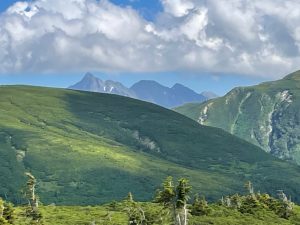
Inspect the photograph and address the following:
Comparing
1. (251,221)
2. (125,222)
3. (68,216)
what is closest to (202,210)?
(251,221)

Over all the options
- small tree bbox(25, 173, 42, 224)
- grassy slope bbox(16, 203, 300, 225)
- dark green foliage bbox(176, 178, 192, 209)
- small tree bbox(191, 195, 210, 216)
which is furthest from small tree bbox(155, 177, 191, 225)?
small tree bbox(191, 195, 210, 216)

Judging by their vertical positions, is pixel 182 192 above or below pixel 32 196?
above

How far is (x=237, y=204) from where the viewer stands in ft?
608

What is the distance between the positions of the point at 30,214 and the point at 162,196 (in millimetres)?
58957

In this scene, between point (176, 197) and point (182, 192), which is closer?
point (182, 192)

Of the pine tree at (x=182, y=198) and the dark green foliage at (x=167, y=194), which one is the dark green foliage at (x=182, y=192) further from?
the dark green foliage at (x=167, y=194)

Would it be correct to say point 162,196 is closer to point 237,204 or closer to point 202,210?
point 202,210

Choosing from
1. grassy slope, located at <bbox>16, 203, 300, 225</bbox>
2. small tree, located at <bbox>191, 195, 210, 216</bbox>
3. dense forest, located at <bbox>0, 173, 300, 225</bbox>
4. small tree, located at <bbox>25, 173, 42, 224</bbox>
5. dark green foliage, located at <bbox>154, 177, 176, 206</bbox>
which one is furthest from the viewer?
small tree, located at <bbox>191, 195, 210, 216</bbox>

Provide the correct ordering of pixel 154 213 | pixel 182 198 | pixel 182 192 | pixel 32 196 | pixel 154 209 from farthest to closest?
1. pixel 154 209
2. pixel 154 213
3. pixel 32 196
4. pixel 182 198
5. pixel 182 192

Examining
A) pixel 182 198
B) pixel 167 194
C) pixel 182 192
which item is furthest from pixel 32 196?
pixel 182 192

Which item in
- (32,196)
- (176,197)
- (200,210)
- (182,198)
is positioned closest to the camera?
(182,198)

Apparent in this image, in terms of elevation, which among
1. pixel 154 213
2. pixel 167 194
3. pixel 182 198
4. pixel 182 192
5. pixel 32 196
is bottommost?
pixel 154 213

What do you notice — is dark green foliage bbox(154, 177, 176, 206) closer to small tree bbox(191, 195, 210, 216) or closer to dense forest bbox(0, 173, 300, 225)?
dense forest bbox(0, 173, 300, 225)

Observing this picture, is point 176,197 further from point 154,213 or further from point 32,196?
point 32,196
